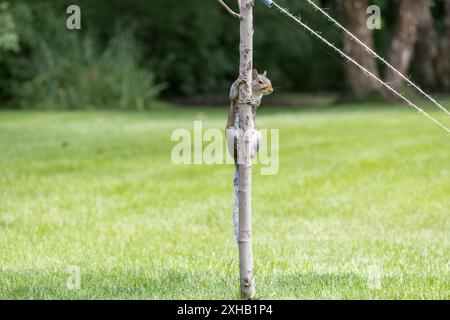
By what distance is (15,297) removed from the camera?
4.85 meters

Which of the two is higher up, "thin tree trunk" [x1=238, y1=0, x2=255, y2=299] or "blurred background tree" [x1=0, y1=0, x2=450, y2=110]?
"blurred background tree" [x1=0, y1=0, x2=450, y2=110]

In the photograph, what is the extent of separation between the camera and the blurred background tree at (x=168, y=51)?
2280 centimetres

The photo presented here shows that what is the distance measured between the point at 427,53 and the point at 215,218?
2356cm

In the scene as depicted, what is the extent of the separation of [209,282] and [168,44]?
24.1 metres

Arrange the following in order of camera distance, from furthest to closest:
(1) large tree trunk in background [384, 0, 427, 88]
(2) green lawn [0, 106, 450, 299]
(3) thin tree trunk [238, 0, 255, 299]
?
1. (1) large tree trunk in background [384, 0, 427, 88]
2. (2) green lawn [0, 106, 450, 299]
3. (3) thin tree trunk [238, 0, 255, 299]

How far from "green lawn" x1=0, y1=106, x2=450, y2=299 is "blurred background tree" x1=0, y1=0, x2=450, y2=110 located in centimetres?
826

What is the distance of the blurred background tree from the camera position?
74.8 feet

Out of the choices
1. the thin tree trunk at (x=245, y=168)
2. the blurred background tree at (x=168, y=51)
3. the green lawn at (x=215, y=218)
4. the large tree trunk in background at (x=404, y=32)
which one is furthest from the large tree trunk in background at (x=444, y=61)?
the thin tree trunk at (x=245, y=168)

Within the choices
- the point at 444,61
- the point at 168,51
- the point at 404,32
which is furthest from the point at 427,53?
the point at 168,51

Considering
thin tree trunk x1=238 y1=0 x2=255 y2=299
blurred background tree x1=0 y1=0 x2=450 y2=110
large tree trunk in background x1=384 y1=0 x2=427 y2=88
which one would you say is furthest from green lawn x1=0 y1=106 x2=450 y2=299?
large tree trunk in background x1=384 y1=0 x2=427 y2=88

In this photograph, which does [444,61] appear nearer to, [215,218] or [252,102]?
[215,218]

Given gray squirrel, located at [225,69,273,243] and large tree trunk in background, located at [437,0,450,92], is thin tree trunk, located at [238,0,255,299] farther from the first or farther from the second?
large tree trunk in background, located at [437,0,450,92]

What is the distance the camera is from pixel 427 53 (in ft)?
98.6
